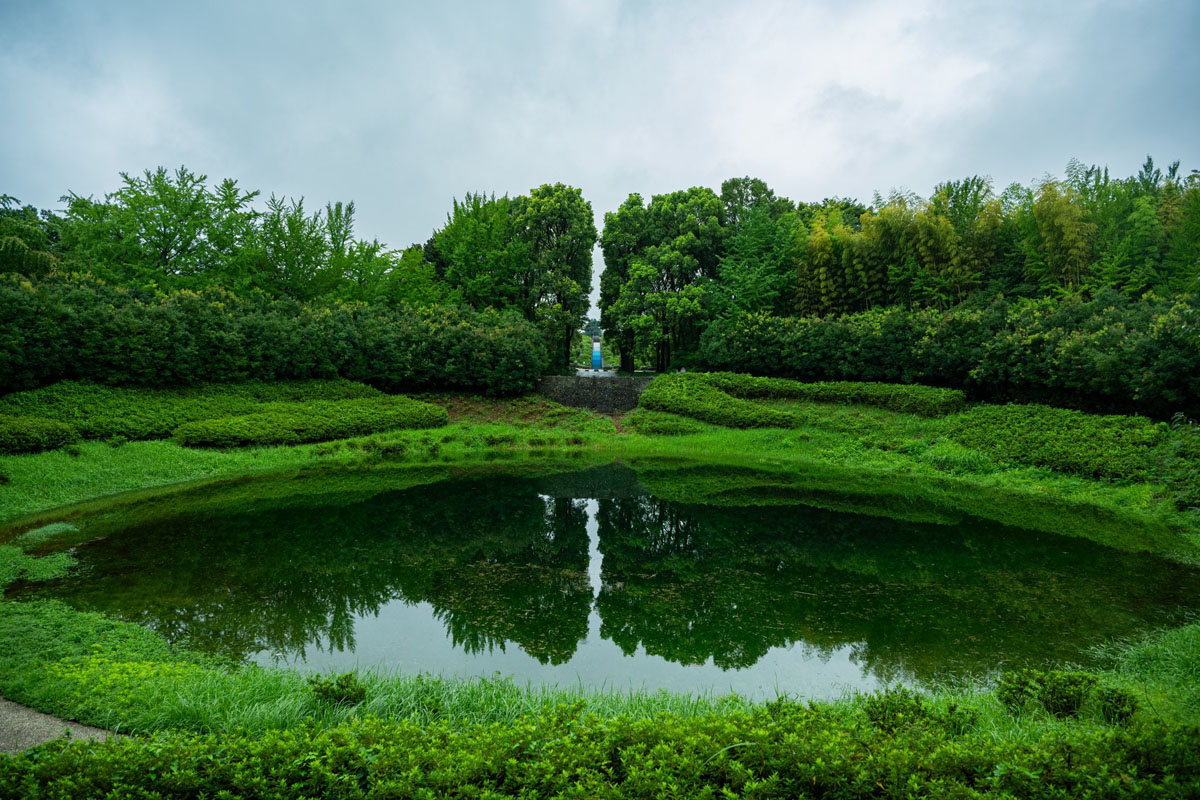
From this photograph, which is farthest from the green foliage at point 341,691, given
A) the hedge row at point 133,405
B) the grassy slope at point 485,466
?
the hedge row at point 133,405

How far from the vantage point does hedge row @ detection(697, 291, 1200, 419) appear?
13070 millimetres

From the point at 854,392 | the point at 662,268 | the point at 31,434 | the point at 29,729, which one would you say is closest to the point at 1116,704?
the point at 29,729

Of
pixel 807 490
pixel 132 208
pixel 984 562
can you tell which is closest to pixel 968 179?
pixel 807 490

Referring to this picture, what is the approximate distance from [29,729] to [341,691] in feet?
5.79

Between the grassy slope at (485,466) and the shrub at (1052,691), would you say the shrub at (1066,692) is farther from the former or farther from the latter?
the grassy slope at (485,466)

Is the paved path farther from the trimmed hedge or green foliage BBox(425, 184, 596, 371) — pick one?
green foliage BBox(425, 184, 596, 371)

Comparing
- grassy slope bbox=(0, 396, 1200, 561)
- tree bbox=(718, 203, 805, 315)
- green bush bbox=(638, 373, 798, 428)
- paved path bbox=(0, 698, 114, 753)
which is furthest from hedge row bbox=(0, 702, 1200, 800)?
tree bbox=(718, 203, 805, 315)

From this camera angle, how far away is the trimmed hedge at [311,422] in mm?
13508

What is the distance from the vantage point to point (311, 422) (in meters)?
15.4

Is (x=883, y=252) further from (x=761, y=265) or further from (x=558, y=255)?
(x=558, y=255)

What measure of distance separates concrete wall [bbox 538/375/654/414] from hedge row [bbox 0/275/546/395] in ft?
3.60

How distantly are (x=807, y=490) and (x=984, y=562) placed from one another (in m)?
4.70

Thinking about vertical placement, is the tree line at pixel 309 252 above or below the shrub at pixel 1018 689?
above

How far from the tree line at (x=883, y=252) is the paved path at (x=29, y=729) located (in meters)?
22.3
